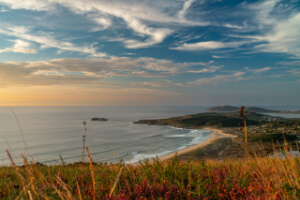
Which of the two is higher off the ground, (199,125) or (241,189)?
(241,189)

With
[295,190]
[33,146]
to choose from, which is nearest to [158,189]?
[295,190]

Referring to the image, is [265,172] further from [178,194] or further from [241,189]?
[178,194]

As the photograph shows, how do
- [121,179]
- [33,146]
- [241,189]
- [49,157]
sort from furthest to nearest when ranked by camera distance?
[33,146] → [49,157] → [121,179] → [241,189]

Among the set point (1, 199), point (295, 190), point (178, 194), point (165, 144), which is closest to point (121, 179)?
point (178, 194)

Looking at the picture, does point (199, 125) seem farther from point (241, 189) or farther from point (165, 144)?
point (241, 189)

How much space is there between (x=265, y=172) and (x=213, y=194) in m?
2.04

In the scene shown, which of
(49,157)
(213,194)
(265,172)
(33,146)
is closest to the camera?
(213,194)

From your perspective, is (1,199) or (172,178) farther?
(172,178)

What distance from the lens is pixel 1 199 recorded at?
11.9ft

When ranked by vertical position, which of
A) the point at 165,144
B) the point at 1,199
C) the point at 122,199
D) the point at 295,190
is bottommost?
the point at 165,144

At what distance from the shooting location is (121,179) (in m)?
4.11

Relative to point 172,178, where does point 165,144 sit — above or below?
below

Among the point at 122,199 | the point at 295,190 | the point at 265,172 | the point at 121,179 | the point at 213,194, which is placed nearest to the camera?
the point at 295,190

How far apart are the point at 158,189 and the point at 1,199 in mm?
3031
